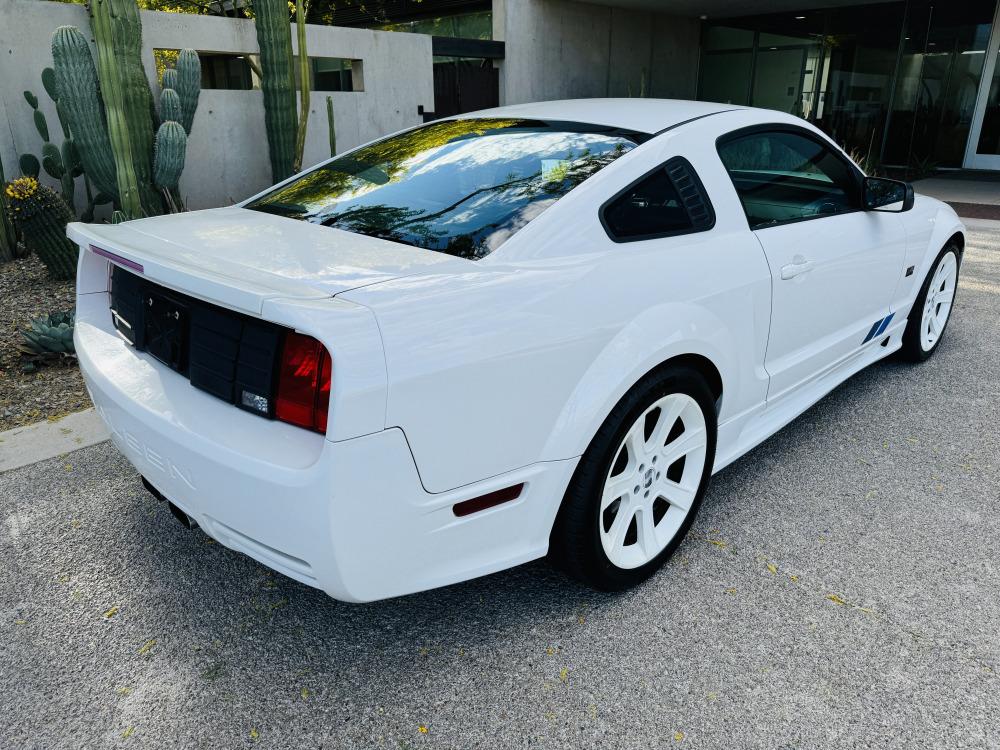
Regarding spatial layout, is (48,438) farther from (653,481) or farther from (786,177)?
(786,177)

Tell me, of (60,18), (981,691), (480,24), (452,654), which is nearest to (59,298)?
(60,18)

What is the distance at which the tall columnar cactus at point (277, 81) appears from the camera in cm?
771

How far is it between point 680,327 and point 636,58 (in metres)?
15.9

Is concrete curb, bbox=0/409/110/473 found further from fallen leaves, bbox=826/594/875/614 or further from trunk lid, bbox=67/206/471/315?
fallen leaves, bbox=826/594/875/614

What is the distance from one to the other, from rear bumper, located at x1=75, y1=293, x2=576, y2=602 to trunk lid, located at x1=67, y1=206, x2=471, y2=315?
1.09 feet

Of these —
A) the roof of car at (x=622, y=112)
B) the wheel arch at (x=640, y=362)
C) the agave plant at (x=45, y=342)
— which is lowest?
the agave plant at (x=45, y=342)

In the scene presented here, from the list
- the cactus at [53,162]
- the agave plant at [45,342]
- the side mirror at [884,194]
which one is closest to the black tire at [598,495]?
the side mirror at [884,194]

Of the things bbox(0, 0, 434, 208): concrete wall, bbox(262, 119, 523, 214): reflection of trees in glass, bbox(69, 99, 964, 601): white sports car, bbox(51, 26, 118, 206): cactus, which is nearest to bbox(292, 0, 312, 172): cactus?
bbox(0, 0, 434, 208): concrete wall

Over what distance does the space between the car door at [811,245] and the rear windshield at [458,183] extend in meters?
0.64

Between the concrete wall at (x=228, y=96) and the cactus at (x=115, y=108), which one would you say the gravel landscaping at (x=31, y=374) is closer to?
the cactus at (x=115, y=108)

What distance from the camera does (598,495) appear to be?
2188 mm

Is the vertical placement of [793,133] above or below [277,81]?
below

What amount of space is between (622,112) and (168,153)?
5321mm

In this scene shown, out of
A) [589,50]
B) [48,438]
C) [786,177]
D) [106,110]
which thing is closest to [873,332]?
[786,177]
